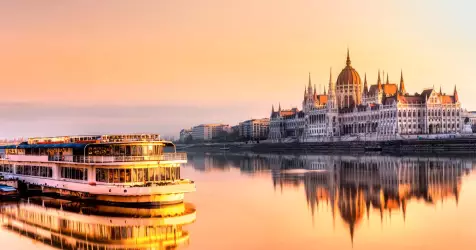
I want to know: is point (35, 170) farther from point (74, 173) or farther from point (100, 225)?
point (100, 225)

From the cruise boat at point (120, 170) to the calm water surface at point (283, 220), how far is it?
1.13 metres

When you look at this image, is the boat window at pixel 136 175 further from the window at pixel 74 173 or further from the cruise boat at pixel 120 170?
the window at pixel 74 173

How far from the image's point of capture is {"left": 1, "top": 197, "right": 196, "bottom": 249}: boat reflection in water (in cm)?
2945

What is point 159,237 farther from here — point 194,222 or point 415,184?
point 415,184

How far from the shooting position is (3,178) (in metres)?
51.0

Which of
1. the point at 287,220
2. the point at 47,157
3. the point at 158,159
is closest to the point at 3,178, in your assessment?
the point at 47,157

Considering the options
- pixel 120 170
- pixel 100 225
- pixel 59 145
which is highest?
pixel 59 145

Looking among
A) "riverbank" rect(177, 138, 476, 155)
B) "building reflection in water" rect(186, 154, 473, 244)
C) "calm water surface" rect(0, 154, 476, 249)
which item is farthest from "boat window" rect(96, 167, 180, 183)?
"riverbank" rect(177, 138, 476, 155)

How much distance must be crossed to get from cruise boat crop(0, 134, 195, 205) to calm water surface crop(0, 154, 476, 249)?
3.72ft

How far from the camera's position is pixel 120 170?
3850 centimetres

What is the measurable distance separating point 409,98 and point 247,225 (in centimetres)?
16109

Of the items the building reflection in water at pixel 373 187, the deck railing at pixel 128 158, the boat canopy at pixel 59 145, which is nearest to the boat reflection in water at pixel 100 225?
the deck railing at pixel 128 158

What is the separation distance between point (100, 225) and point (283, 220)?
1057 centimetres

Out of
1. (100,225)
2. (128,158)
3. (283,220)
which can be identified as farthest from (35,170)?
(283,220)
